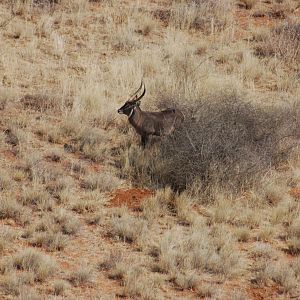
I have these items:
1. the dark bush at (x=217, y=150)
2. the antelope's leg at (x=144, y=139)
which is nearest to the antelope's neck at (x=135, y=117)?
the antelope's leg at (x=144, y=139)

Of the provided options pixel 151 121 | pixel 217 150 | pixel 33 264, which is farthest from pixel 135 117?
pixel 33 264

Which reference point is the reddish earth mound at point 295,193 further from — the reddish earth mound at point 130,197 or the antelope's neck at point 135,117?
the antelope's neck at point 135,117

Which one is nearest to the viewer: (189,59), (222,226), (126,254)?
(126,254)

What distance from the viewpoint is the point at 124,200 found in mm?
13031

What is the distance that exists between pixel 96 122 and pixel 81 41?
Result: 13.8 ft

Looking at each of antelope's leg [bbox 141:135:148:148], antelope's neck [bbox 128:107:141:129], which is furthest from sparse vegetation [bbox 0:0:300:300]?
antelope's neck [bbox 128:107:141:129]

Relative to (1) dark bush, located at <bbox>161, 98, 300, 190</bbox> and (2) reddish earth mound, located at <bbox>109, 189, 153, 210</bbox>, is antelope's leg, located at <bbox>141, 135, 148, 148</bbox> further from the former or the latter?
(2) reddish earth mound, located at <bbox>109, 189, 153, 210</bbox>

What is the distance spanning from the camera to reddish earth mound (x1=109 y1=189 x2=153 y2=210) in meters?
12.9

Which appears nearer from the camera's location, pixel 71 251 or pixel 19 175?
pixel 71 251

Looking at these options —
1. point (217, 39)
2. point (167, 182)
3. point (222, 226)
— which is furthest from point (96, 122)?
point (217, 39)

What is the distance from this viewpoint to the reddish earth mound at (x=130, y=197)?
42.3ft

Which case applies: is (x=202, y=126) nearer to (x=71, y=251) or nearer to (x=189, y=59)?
(x=71, y=251)

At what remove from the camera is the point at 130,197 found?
1313 cm

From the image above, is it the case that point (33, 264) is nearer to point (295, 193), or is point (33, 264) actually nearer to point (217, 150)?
point (217, 150)
